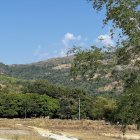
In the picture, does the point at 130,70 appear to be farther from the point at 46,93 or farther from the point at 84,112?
the point at 46,93

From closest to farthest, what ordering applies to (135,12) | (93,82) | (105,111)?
1. (135,12)
2. (93,82)
3. (105,111)

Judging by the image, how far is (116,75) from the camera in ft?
77.5

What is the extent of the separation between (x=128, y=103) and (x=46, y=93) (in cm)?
14019

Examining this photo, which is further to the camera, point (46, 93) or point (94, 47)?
point (46, 93)

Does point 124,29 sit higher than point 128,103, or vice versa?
point 124,29

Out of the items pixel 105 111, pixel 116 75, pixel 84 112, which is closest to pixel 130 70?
pixel 116 75

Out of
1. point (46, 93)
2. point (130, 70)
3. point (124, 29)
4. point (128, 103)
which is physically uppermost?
point (46, 93)

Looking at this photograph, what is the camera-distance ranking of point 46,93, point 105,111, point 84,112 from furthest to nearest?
point 46,93
point 84,112
point 105,111

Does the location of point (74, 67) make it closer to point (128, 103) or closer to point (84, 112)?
point (128, 103)

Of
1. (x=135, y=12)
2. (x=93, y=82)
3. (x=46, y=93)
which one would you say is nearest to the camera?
(x=135, y=12)

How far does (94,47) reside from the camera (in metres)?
24.1

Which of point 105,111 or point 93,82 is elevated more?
point 105,111

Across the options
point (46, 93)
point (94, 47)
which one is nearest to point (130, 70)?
point (94, 47)

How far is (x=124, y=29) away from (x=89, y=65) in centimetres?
255
